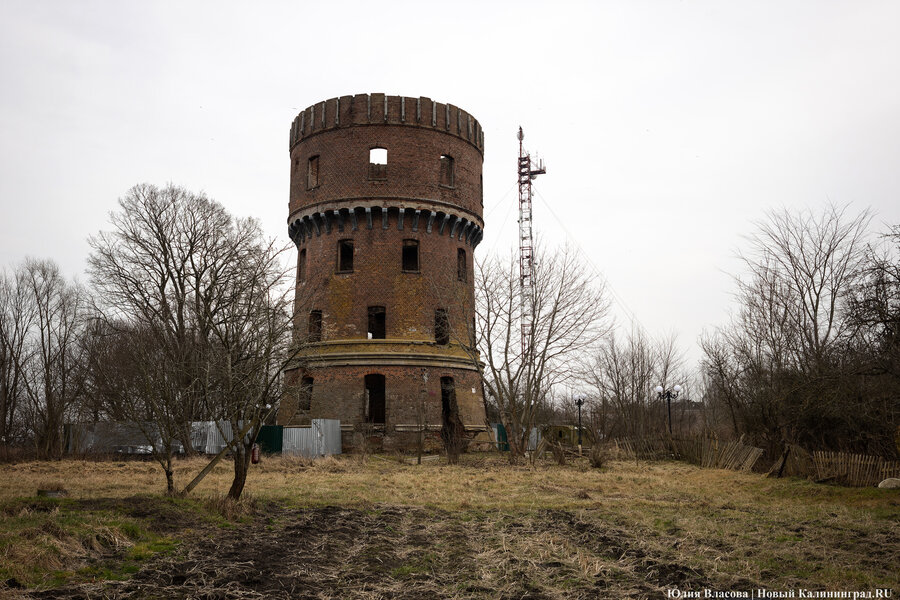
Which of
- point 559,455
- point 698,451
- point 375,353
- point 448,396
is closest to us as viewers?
point 559,455

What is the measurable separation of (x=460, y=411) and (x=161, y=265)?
1500 centimetres

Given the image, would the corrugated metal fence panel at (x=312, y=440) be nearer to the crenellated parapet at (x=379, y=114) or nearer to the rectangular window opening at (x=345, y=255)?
the rectangular window opening at (x=345, y=255)

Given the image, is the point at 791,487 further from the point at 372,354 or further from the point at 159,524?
the point at 372,354

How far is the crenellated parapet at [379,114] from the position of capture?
3050 cm

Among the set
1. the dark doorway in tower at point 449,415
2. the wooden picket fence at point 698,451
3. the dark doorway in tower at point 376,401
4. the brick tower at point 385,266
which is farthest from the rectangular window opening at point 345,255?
the wooden picket fence at point 698,451

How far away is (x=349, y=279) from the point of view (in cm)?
2970

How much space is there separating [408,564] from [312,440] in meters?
19.5

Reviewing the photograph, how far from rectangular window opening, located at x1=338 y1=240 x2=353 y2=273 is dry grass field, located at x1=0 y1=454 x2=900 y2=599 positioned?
15073mm

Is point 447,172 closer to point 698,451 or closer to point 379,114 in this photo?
point 379,114

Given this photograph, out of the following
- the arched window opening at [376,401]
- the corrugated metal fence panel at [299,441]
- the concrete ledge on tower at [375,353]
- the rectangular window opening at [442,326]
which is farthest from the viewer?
the arched window opening at [376,401]

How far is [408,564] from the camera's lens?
324 inches

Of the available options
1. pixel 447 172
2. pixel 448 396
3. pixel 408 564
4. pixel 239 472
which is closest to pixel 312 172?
pixel 447 172

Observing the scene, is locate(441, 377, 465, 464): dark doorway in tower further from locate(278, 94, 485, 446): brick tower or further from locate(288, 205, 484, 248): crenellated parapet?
locate(288, 205, 484, 248): crenellated parapet

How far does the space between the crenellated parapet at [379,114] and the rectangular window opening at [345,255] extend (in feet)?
16.9
